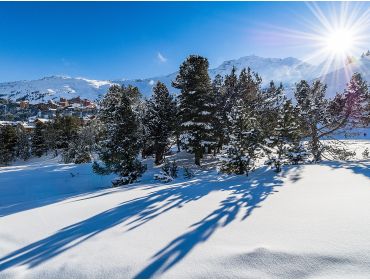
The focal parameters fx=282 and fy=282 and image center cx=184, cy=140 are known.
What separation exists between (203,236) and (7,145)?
66.6 metres

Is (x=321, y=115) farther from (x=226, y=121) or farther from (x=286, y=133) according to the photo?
(x=226, y=121)

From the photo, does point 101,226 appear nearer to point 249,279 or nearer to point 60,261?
point 60,261

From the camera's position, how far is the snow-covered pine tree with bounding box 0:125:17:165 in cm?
5670

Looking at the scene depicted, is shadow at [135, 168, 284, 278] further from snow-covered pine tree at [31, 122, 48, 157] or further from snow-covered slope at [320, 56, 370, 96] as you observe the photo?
snow-covered slope at [320, 56, 370, 96]

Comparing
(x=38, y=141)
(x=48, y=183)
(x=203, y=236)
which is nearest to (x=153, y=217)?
(x=203, y=236)

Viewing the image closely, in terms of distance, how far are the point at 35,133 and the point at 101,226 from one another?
217 ft

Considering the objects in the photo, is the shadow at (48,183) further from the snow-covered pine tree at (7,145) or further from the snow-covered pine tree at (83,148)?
the snow-covered pine tree at (7,145)

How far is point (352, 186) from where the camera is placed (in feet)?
31.3

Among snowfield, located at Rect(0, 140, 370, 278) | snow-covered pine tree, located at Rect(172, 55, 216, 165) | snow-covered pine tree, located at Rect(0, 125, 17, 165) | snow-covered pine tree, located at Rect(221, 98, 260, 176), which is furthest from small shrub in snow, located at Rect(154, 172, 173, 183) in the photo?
snow-covered pine tree, located at Rect(0, 125, 17, 165)

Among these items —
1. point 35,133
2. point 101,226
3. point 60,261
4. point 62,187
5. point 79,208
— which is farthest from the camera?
point 35,133

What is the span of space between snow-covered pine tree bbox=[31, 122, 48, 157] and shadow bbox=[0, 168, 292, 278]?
6304 centimetres

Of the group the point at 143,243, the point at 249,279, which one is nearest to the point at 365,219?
the point at 249,279

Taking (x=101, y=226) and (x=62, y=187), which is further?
(x=62, y=187)

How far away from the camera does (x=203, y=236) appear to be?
5496 millimetres
